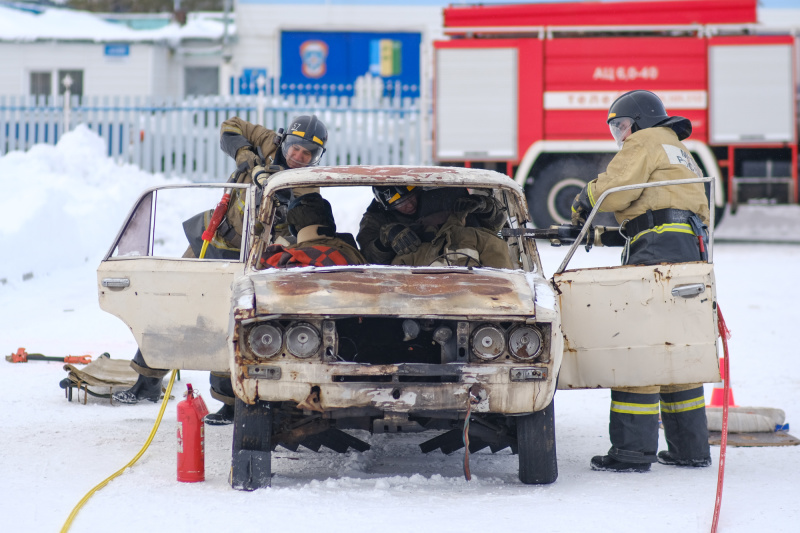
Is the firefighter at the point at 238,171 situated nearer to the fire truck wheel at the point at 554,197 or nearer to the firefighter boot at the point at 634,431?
the firefighter boot at the point at 634,431

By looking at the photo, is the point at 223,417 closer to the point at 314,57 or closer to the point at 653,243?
the point at 653,243

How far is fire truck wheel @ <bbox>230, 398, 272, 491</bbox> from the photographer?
4.71 meters

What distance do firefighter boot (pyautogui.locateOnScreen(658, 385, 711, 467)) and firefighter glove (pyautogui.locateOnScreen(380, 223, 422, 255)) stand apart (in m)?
1.56

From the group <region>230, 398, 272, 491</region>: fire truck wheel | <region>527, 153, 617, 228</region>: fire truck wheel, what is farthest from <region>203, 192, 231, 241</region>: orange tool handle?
<region>527, 153, 617, 228</region>: fire truck wheel

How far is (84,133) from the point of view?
16.8m

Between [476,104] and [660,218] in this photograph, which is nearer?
[660,218]

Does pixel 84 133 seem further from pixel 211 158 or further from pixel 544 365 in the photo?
pixel 544 365

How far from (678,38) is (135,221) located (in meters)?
12.1

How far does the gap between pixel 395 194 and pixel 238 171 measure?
111 centimetres

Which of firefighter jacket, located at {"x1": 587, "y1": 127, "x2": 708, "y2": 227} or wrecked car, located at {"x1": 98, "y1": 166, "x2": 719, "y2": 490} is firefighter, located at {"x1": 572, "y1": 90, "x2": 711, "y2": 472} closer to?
firefighter jacket, located at {"x1": 587, "y1": 127, "x2": 708, "y2": 227}

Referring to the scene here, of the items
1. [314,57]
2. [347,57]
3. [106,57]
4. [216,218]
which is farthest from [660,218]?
[106,57]

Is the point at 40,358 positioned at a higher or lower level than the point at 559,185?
lower

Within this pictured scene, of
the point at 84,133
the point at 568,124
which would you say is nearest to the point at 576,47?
the point at 568,124

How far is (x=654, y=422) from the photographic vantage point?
535 cm
